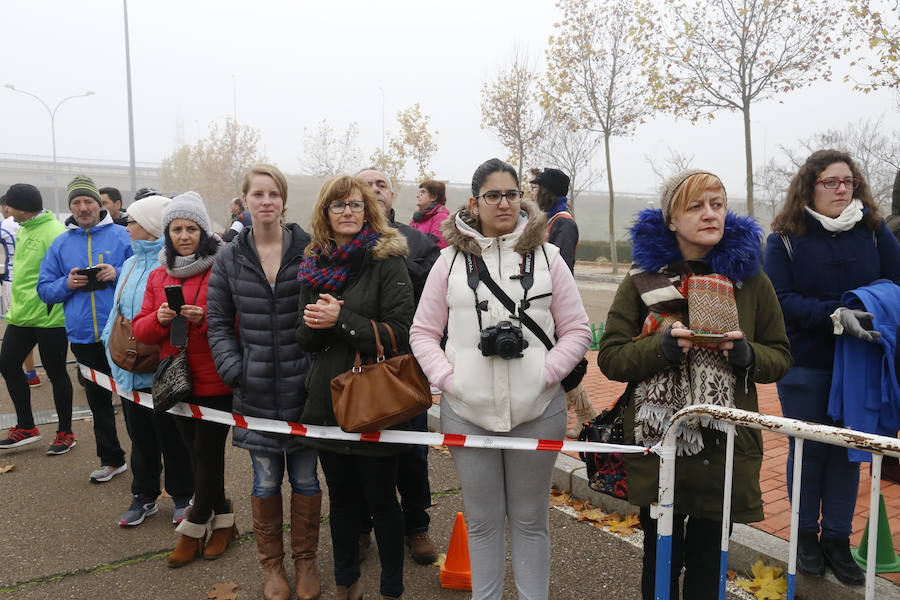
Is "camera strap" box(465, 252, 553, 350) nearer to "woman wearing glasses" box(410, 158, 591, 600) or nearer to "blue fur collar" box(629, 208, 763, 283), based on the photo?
"woman wearing glasses" box(410, 158, 591, 600)

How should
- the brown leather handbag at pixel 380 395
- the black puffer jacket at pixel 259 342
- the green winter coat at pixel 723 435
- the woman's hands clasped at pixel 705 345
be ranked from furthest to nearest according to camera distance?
1. the black puffer jacket at pixel 259 342
2. the brown leather handbag at pixel 380 395
3. the green winter coat at pixel 723 435
4. the woman's hands clasped at pixel 705 345

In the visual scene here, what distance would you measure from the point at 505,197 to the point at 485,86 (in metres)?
26.4

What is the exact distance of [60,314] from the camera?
18.1 feet

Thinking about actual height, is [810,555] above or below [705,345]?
below

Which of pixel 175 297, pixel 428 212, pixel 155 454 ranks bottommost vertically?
pixel 155 454

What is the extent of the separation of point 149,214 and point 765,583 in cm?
409


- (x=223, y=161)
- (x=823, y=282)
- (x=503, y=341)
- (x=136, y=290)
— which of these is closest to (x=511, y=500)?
(x=503, y=341)

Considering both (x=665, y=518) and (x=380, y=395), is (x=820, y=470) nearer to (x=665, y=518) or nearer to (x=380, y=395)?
(x=665, y=518)

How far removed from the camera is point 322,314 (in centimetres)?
281

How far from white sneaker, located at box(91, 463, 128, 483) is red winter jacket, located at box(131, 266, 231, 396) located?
6.21 feet

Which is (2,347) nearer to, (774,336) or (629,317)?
(629,317)

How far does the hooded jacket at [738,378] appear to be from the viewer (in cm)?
240

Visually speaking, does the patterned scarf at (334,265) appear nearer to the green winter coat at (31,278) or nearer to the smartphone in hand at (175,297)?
the smartphone in hand at (175,297)

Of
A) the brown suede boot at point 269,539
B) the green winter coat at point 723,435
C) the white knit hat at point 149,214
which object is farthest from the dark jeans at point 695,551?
the white knit hat at point 149,214
